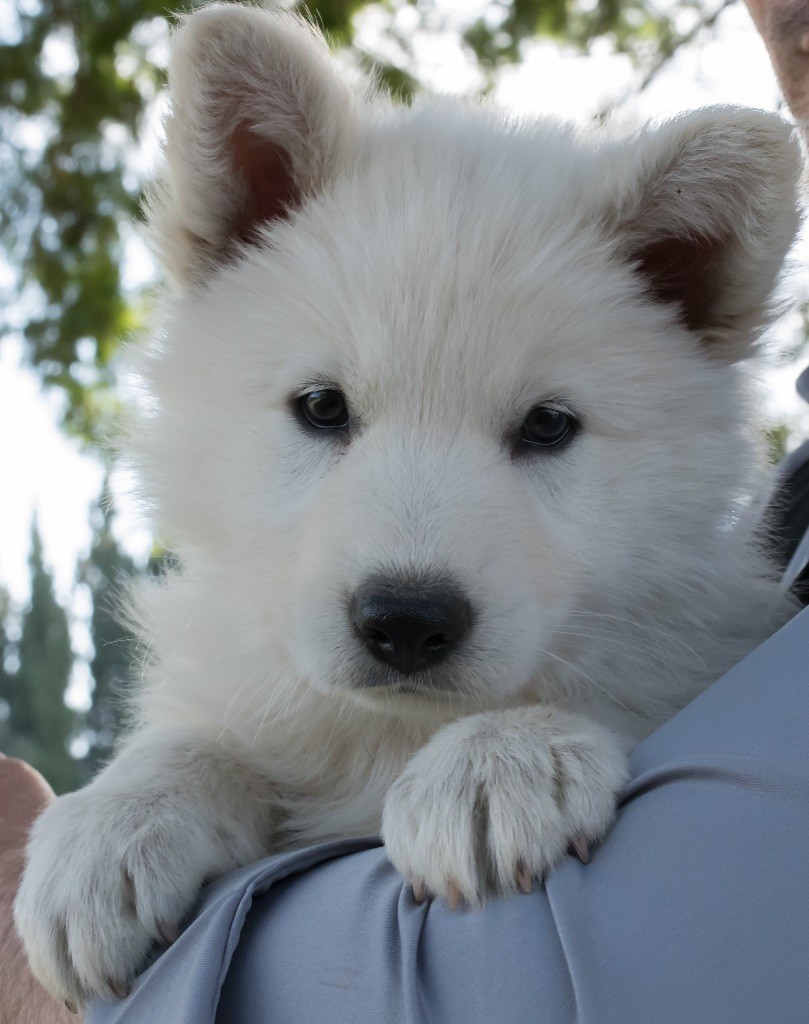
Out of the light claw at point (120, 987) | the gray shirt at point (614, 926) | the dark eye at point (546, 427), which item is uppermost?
the dark eye at point (546, 427)

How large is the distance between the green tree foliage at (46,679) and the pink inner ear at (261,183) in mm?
6036

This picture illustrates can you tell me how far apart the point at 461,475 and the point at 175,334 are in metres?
0.85

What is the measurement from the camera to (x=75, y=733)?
859cm

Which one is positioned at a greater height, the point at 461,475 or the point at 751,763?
the point at 461,475

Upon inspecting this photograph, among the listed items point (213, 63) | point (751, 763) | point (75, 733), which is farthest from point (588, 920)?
point (75, 733)

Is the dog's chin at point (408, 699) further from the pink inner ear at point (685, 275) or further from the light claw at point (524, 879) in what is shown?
the pink inner ear at point (685, 275)

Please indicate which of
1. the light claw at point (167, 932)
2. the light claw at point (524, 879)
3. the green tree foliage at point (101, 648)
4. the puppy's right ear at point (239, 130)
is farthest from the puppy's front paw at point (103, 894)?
the green tree foliage at point (101, 648)

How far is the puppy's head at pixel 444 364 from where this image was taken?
203cm

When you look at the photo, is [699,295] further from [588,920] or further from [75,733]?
[75,733]

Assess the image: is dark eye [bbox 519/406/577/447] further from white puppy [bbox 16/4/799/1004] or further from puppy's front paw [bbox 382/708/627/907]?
puppy's front paw [bbox 382/708/627/907]

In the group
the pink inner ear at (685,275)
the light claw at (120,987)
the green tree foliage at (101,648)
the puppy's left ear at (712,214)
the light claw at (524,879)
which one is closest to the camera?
the light claw at (524,879)

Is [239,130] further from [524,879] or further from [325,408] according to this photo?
[524,879]

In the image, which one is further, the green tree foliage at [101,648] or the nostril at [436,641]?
the green tree foliage at [101,648]

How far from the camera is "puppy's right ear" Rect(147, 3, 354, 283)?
2.33 metres
